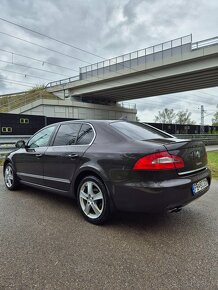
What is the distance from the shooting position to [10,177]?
518cm

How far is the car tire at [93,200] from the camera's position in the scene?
3.15 m

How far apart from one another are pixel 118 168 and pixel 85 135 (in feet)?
3.19

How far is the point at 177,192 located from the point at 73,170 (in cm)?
161

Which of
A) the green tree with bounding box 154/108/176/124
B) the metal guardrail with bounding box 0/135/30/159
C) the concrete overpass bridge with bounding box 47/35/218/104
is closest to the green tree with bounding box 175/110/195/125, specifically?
the green tree with bounding box 154/108/176/124

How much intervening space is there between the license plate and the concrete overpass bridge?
22390 mm

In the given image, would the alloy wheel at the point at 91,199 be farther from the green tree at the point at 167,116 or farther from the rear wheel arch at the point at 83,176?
the green tree at the point at 167,116

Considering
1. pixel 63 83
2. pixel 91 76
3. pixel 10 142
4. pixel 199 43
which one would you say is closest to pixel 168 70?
pixel 199 43

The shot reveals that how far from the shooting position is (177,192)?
9.14 ft

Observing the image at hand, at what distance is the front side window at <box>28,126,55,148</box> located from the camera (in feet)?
14.4

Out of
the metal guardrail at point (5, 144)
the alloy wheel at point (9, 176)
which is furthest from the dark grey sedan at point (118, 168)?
the metal guardrail at point (5, 144)

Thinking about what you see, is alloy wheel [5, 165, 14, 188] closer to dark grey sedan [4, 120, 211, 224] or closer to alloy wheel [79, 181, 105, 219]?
dark grey sedan [4, 120, 211, 224]

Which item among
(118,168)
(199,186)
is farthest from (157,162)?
(199,186)

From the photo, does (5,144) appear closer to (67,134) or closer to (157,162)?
(67,134)

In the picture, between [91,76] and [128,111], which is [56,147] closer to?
[91,76]
